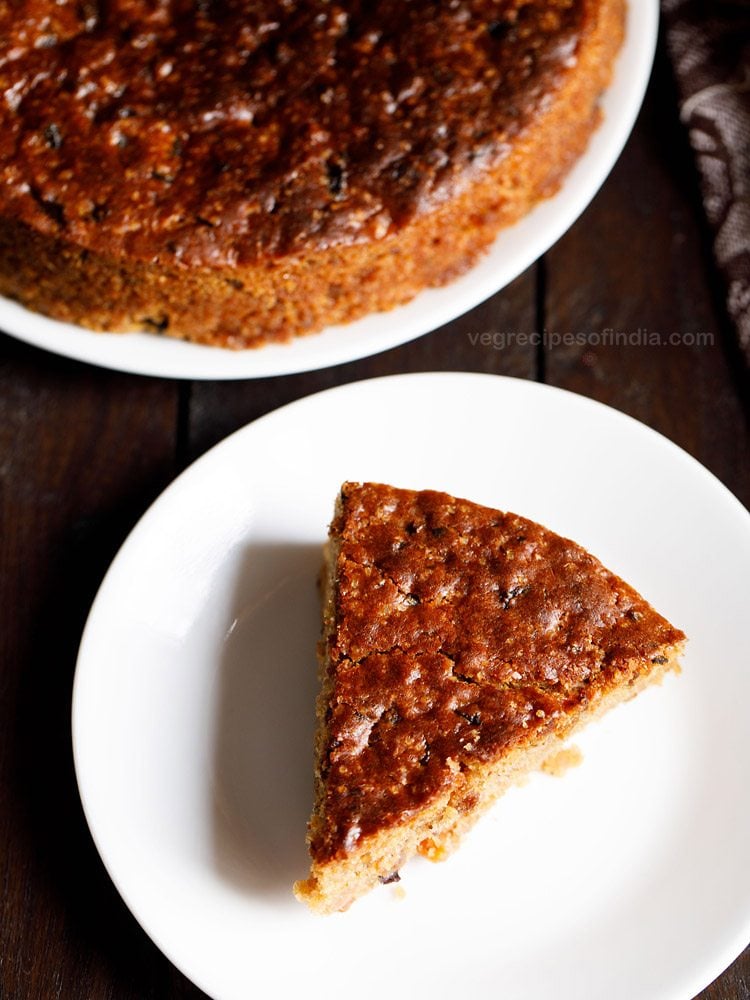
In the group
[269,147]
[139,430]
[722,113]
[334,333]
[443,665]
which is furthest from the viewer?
[722,113]

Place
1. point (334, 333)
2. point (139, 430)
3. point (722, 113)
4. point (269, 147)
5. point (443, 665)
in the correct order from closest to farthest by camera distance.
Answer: point (443, 665)
point (269, 147)
point (334, 333)
point (139, 430)
point (722, 113)

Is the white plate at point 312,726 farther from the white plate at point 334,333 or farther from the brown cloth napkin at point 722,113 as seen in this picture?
the brown cloth napkin at point 722,113

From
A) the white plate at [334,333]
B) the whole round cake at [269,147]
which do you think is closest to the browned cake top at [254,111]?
the whole round cake at [269,147]

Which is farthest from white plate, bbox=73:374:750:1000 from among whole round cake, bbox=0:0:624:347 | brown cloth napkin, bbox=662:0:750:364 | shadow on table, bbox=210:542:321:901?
brown cloth napkin, bbox=662:0:750:364

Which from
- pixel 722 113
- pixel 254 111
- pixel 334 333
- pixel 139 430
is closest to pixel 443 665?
pixel 334 333

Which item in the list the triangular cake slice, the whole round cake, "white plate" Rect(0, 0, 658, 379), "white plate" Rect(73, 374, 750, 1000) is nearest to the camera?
the triangular cake slice

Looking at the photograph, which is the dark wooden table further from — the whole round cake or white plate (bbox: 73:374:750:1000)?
the whole round cake

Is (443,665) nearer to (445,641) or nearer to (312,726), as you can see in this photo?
(445,641)
